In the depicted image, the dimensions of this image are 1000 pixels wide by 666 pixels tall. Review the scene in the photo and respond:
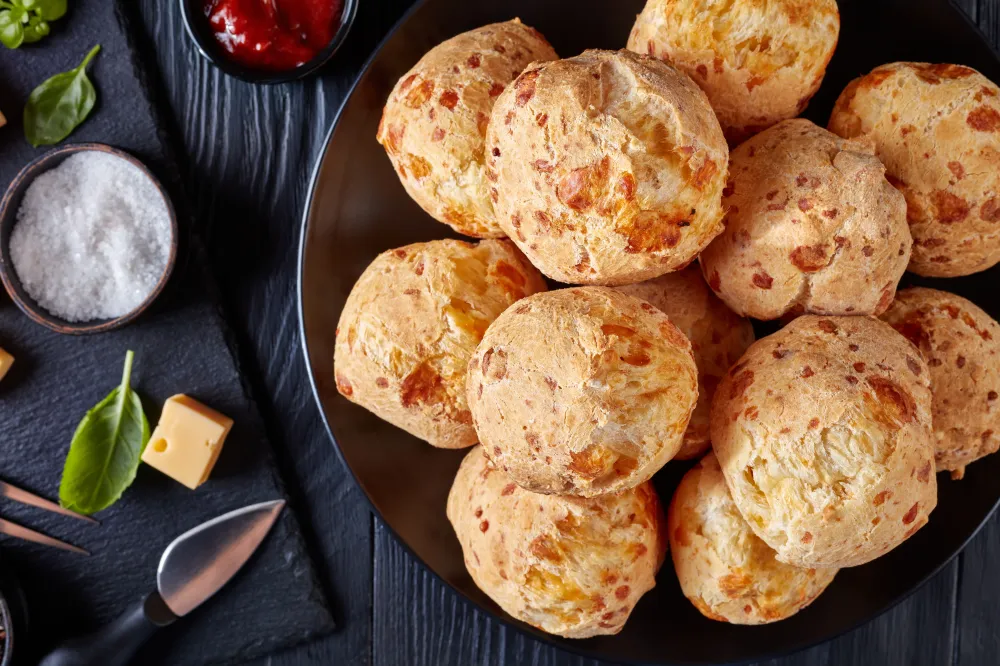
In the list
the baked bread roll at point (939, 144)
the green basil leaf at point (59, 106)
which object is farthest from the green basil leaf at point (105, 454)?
the baked bread roll at point (939, 144)

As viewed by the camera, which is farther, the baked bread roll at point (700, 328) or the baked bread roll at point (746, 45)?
the baked bread roll at point (700, 328)

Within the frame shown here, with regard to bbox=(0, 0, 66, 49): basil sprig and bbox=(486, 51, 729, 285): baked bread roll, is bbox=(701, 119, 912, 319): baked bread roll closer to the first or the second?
bbox=(486, 51, 729, 285): baked bread roll

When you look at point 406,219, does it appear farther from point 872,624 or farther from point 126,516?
point 872,624

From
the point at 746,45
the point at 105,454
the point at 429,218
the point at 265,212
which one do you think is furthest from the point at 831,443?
the point at 105,454

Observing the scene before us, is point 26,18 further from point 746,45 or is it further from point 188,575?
point 746,45

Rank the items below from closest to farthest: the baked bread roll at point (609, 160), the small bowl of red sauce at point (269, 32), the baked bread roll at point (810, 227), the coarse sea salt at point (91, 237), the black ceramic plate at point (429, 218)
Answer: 1. the baked bread roll at point (609, 160)
2. the baked bread roll at point (810, 227)
3. the black ceramic plate at point (429, 218)
4. the small bowl of red sauce at point (269, 32)
5. the coarse sea salt at point (91, 237)

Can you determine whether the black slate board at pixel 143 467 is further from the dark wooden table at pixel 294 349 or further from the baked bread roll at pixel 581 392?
the baked bread roll at pixel 581 392
